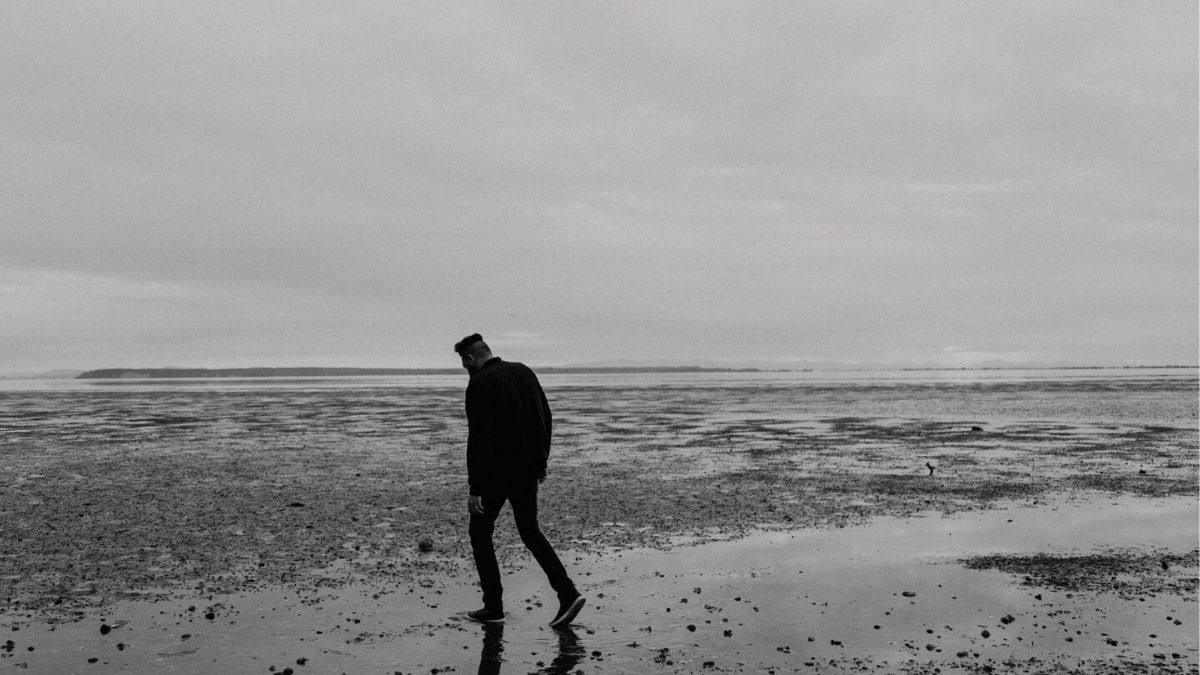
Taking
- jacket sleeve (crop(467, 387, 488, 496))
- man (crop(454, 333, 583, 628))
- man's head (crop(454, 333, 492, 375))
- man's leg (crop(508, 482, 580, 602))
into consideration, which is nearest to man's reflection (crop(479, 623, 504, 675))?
man (crop(454, 333, 583, 628))

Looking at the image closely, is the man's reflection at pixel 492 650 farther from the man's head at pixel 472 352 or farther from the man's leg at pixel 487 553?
the man's head at pixel 472 352

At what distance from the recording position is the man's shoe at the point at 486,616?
7.51 metres

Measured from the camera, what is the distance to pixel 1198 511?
12812 mm

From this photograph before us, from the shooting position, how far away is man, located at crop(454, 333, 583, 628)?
25.3 ft

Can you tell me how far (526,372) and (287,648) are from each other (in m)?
A: 2.98

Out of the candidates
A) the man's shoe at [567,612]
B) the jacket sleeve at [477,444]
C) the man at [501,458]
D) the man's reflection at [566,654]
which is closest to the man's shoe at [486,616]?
the man at [501,458]

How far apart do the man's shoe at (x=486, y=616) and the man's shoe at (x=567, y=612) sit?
492 mm

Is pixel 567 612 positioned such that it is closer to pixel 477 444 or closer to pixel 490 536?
pixel 490 536

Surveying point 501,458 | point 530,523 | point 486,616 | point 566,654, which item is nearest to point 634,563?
point 530,523

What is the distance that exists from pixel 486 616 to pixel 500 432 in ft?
5.20

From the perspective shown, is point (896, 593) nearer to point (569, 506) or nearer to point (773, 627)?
point (773, 627)

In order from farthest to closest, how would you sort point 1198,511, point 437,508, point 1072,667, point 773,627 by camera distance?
point 437,508 → point 1198,511 → point 773,627 → point 1072,667

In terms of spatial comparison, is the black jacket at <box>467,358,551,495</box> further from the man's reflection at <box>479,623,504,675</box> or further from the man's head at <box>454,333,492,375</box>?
the man's reflection at <box>479,623,504,675</box>

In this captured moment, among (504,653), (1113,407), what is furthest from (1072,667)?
(1113,407)
